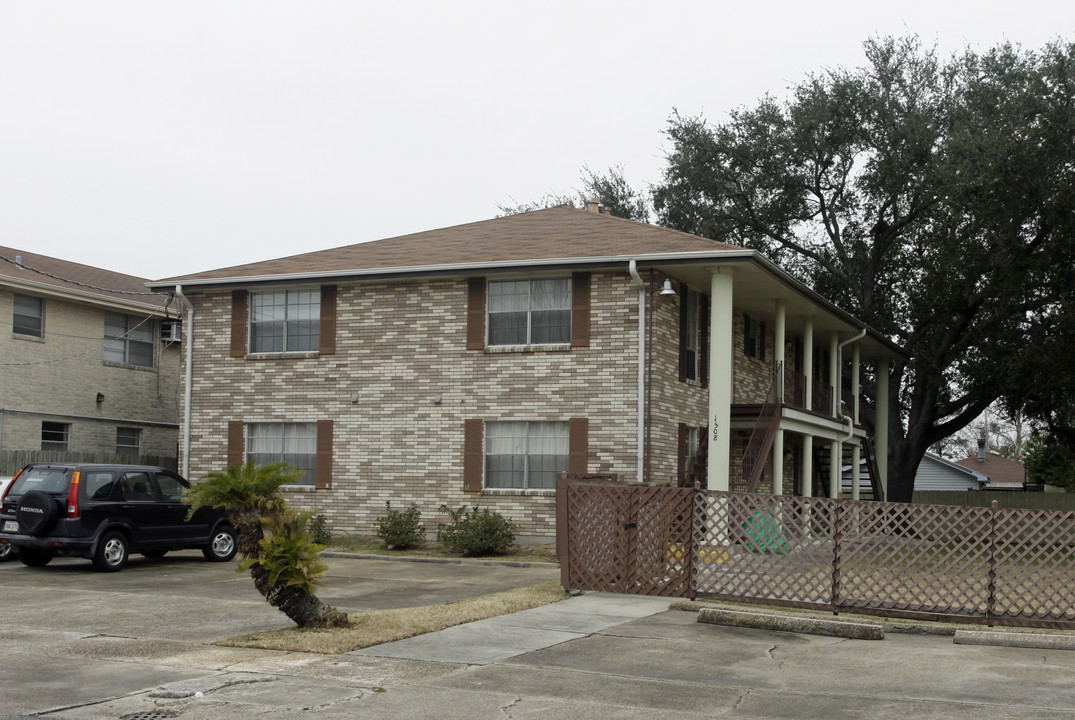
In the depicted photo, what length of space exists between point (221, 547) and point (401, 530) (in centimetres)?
336

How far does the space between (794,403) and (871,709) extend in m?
18.0

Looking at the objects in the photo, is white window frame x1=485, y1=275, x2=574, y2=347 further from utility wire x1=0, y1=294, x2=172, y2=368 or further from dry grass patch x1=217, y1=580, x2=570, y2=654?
dry grass patch x1=217, y1=580, x2=570, y2=654

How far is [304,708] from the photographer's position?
24.9 ft

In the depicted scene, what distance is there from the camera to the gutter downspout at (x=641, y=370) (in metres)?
19.9

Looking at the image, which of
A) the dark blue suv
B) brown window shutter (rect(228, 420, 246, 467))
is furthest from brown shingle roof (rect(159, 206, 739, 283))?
the dark blue suv

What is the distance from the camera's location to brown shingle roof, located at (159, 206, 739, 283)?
20.8 m

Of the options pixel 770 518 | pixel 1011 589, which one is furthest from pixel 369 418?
pixel 1011 589

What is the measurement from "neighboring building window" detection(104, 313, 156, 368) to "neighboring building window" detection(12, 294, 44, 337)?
2.02m

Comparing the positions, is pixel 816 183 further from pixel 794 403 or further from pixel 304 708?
pixel 304 708

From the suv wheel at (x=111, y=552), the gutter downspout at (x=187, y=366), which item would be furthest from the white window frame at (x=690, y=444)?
the suv wheel at (x=111, y=552)

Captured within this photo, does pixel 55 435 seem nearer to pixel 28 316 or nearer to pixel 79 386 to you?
pixel 79 386

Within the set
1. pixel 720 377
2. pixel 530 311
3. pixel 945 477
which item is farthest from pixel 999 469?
pixel 530 311

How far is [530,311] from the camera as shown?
69.7ft

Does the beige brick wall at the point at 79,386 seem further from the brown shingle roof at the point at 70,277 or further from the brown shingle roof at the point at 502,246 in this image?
the brown shingle roof at the point at 502,246
